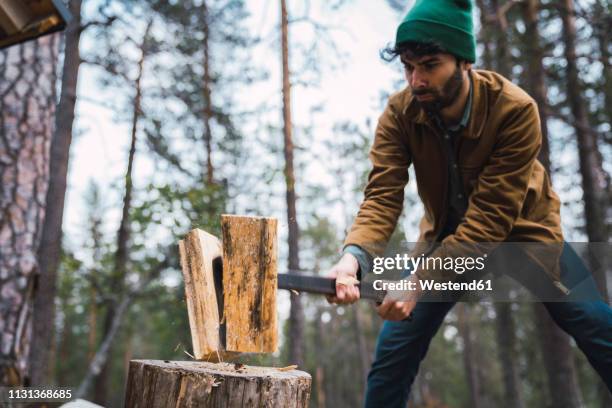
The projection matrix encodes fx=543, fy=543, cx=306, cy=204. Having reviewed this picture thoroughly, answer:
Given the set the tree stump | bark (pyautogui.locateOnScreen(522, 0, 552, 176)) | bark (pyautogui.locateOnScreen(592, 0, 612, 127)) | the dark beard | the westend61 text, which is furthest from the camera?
bark (pyautogui.locateOnScreen(522, 0, 552, 176))

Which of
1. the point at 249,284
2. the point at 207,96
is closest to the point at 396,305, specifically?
the point at 249,284

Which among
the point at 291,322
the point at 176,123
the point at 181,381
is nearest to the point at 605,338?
the point at 181,381

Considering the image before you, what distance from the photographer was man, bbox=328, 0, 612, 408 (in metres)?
2.60

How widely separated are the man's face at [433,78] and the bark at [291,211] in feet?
17.5

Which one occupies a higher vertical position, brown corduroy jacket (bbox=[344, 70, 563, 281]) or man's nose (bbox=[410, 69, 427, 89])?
man's nose (bbox=[410, 69, 427, 89])

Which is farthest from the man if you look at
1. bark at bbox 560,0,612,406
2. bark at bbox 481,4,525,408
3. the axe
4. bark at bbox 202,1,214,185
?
bark at bbox 481,4,525,408

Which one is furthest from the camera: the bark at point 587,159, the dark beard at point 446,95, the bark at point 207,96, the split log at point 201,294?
the bark at point 207,96

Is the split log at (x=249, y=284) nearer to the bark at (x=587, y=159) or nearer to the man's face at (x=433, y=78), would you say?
the man's face at (x=433, y=78)

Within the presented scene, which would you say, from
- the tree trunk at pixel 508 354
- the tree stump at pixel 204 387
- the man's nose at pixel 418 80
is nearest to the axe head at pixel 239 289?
the tree stump at pixel 204 387

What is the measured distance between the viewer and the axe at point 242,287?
7.87ft

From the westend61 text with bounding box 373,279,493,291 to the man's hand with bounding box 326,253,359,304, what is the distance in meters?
0.12

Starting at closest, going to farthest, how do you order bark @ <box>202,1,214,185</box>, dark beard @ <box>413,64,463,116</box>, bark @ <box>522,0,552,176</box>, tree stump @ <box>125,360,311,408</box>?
tree stump @ <box>125,360,311,408</box> < dark beard @ <box>413,64,463,116</box> < bark @ <box>522,0,552,176</box> < bark @ <box>202,1,214,185</box>

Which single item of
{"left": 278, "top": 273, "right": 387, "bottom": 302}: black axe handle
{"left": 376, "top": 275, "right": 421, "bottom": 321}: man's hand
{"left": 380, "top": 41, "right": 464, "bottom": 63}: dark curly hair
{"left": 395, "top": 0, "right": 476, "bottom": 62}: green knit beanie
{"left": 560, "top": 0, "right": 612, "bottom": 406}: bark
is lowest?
{"left": 376, "top": 275, "right": 421, "bottom": 321}: man's hand

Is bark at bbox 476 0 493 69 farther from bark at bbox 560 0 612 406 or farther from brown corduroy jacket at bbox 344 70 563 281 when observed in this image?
brown corduroy jacket at bbox 344 70 563 281
